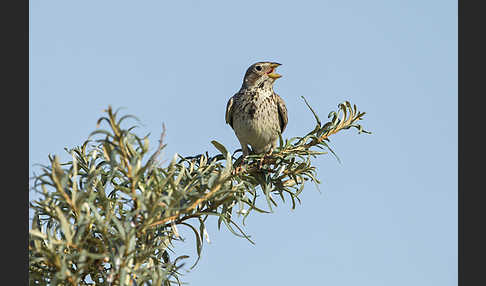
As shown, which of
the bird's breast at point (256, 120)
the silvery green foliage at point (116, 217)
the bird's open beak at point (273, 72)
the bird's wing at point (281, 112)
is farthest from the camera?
the bird's wing at point (281, 112)

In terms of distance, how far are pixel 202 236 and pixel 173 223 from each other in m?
0.26

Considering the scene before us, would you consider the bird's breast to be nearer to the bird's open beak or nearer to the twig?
the bird's open beak

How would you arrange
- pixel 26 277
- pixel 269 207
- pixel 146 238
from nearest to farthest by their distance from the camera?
pixel 26 277 → pixel 146 238 → pixel 269 207

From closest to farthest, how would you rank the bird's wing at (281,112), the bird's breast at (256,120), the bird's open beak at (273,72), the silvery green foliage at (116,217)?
1. the silvery green foliage at (116,217)
2. the bird's breast at (256,120)
3. the bird's open beak at (273,72)
4. the bird's wing at (281,112)

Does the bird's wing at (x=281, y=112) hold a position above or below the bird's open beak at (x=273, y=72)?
below

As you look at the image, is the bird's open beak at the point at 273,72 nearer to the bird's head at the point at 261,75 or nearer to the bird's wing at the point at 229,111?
the bird's head at the point at 261,75

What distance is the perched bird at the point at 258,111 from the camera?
6465 millimetres

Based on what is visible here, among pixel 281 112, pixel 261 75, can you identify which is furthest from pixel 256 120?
pixel 261 75

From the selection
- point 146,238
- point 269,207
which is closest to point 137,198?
point 146,238

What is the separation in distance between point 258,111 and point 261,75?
571 mm

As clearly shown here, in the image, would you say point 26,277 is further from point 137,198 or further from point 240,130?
point 240,130

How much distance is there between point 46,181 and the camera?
1981mm

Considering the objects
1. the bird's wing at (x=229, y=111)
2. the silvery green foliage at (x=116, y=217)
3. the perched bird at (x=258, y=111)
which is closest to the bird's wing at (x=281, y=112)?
the perched bird at (x=258, y=111)

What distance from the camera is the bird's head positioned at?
681cm
